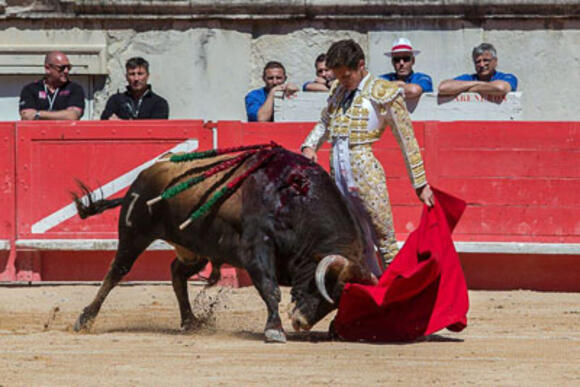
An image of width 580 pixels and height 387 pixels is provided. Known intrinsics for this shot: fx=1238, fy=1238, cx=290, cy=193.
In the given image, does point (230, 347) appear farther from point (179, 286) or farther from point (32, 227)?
point (32, 227)

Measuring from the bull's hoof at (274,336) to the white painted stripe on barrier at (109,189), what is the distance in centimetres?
305

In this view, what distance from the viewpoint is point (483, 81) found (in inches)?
339

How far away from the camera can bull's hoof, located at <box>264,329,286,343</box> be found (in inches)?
225

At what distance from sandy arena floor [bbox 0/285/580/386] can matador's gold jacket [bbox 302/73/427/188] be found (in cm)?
88

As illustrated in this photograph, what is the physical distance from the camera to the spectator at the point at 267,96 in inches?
345

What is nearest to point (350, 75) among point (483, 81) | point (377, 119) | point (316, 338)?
point (377, 119)

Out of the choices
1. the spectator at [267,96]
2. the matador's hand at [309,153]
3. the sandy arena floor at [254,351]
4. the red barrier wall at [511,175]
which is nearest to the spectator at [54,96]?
the spectator at [267,96]

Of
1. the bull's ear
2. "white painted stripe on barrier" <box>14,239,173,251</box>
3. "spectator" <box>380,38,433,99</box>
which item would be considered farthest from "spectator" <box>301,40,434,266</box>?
"white painted stripe on barrier" <box>14,239,173,251</box>

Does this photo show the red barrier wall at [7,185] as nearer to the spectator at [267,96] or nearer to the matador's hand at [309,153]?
the spectator at [267,96]

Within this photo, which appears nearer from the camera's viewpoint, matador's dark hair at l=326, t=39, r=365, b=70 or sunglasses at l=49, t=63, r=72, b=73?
matador's dark hair at l=326, t=39, r=365, b=70

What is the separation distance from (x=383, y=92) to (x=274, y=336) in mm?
1278

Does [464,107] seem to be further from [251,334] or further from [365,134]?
[251,334]

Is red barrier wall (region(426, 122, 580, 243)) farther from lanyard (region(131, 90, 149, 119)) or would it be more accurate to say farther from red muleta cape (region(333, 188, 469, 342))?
red muleta cape (region(333, 188, 469, 342))

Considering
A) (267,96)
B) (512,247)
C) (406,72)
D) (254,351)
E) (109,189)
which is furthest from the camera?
(267,96)
